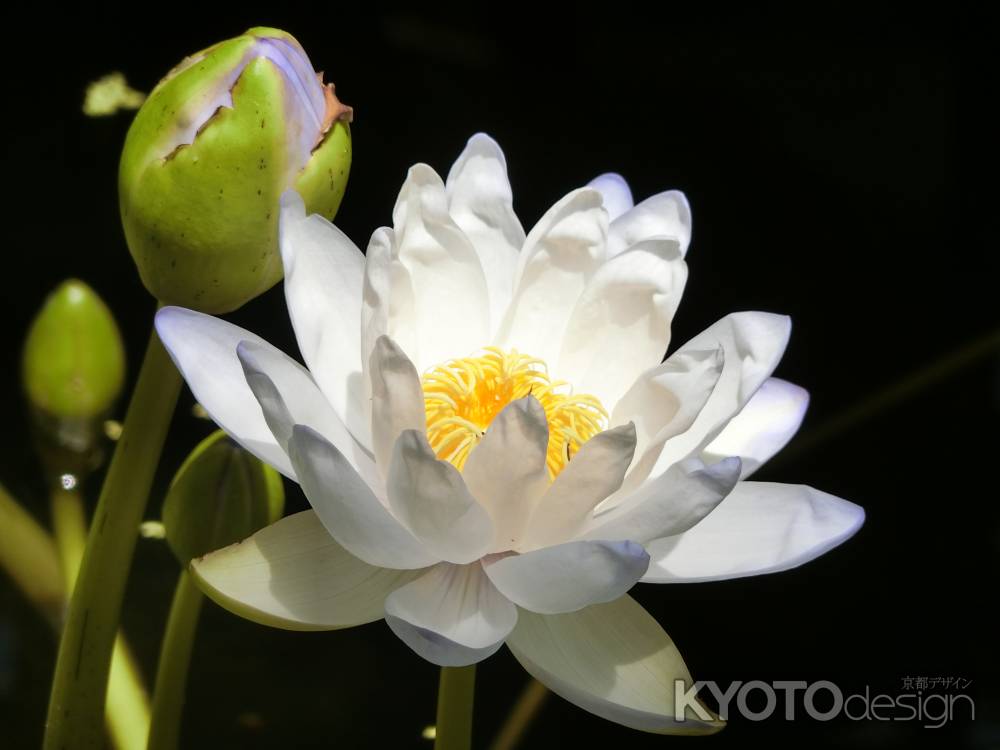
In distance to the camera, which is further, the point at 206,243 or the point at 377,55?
the point at 377,55

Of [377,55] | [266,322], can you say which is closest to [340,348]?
[266,322]

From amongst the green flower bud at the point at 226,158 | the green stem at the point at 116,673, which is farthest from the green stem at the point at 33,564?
the green flower bud at the point at 226,158

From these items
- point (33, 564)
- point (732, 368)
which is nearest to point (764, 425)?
point (732, 368)

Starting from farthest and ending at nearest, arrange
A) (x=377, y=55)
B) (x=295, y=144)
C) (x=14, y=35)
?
(x=377, y=55) → (x=14, y=35) → (x=295, y=144)

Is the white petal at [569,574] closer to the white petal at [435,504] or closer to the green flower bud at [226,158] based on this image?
the white petal at [435,504]

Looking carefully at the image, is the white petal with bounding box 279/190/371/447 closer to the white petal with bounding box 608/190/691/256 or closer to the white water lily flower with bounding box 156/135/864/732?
the white water lily flower with bounding box 156/135/864/732

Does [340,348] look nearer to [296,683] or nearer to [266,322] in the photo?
[296,683]

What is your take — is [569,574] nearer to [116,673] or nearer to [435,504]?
[435,504]
